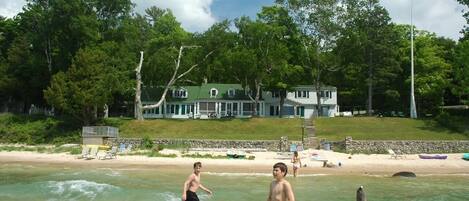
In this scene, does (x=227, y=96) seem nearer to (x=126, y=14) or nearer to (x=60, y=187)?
(x=126, y=14)

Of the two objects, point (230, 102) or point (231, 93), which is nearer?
point (230, 102)

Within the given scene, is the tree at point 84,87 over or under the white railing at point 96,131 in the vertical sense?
over

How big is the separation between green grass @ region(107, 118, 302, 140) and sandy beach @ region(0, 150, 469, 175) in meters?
9.27

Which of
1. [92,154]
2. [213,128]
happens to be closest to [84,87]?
[213,128]

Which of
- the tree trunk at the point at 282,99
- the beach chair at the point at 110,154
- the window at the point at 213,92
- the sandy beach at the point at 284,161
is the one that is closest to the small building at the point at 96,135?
the sandy beach at the point at 284,161

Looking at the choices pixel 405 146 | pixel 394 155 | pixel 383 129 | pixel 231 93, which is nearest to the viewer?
pixel 394 155

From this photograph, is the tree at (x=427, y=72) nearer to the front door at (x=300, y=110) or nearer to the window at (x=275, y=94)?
the front door at (x=300, y=110)

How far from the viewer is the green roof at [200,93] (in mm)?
68625

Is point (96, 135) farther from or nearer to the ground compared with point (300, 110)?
nearer to the ground

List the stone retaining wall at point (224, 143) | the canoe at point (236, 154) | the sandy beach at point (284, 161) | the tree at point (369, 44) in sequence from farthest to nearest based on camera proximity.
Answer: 1. the tree at point (369, 44)
2. the stone retaining wall at point (224, 143)
3. the canoe at point (236, 154)
4. the sandy beach at point (284, 161)

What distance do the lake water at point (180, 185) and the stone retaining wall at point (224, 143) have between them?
9478mm

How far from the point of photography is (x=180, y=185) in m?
25.4

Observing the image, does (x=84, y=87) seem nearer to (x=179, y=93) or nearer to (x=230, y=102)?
(x=179, y=93)

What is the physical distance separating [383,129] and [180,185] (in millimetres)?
29672
